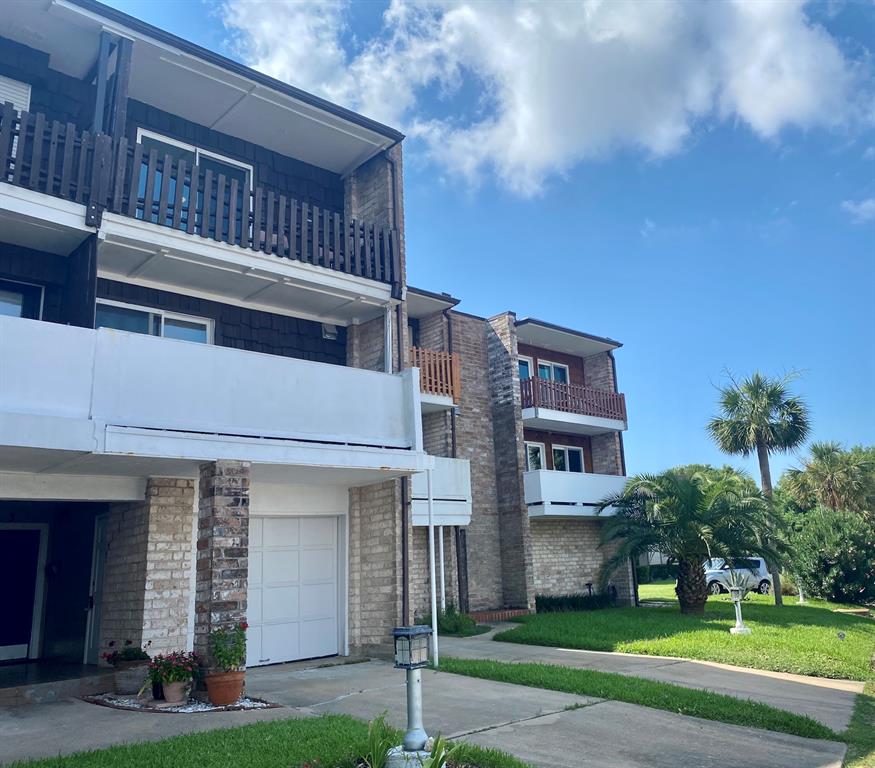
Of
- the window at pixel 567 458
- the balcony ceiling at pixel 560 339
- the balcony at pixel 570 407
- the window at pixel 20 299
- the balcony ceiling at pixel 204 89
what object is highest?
the balcony ceiling at pixel 204 89

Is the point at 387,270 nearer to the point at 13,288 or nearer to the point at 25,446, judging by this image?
the point at 13,288

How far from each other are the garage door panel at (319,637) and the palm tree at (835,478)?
21.8 meters

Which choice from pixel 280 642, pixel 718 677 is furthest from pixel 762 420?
pixel 280 642

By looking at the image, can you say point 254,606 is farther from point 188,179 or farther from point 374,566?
point 188,179

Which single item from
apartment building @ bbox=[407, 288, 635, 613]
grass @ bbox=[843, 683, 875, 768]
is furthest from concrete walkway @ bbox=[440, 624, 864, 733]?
apartment building @ bbox=[407, 288, 635, 613]

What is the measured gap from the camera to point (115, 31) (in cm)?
987

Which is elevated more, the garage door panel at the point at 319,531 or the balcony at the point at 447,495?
the balcony at the point at 447,495

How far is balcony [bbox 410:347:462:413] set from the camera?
1853cm

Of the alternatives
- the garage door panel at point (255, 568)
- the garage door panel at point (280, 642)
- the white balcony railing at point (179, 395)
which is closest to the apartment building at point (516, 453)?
the garage door panel at point (280, 642)

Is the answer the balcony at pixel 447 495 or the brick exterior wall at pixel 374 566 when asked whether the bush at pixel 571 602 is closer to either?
the balcony at pixel 447 495

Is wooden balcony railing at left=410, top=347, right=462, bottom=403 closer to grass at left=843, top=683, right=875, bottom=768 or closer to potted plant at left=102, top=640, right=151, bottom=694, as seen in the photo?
potted plant at left=102, top=640, right=151, bottom=694

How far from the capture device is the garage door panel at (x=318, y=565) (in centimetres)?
1171

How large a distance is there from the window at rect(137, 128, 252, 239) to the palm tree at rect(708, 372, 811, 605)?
19613mm

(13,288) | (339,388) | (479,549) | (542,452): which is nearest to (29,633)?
(13,288)
